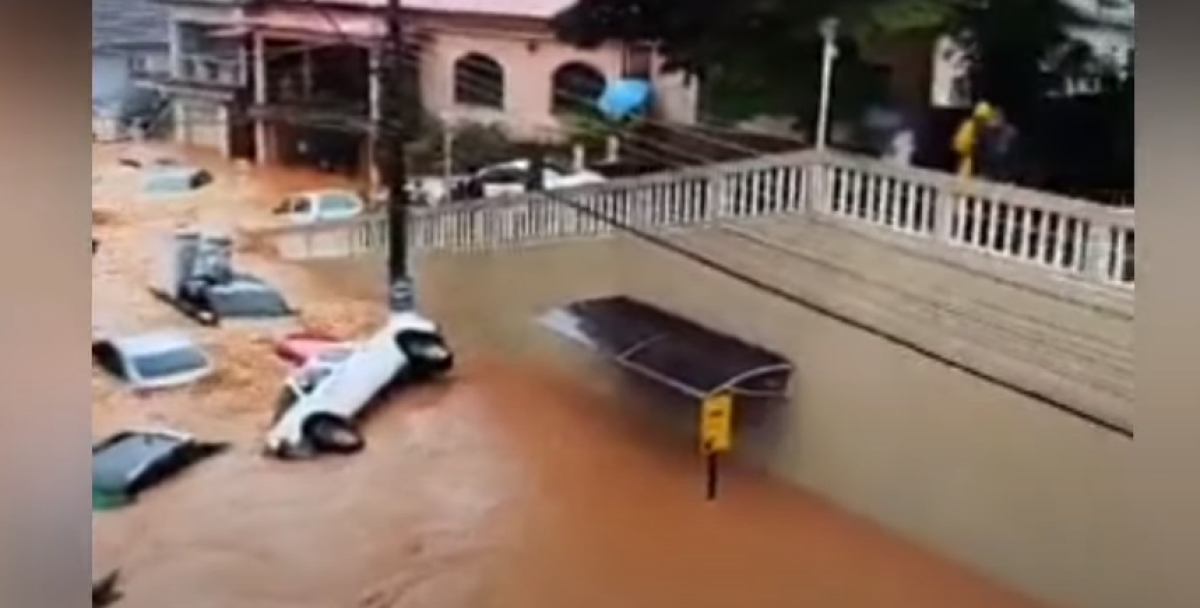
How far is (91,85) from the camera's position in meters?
2.47

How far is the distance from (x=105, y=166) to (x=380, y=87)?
41 centimetres

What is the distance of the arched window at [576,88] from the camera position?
244 centimetres

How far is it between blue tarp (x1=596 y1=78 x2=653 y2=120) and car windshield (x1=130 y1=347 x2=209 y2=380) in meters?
0.68

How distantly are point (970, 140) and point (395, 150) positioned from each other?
814 mm

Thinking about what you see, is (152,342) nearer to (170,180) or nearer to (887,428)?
(170,180)

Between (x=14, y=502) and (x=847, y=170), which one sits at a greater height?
(x=847, y=170)

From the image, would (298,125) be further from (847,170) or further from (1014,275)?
(1014,275)

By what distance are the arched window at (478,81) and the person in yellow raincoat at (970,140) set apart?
65 cm

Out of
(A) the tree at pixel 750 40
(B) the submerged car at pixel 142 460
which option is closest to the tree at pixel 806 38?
(A) the tree at pixel 750 40

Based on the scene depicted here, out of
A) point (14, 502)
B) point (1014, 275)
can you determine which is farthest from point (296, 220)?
point (1014, 275)

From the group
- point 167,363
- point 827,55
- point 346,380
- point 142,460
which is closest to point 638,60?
point 827,55

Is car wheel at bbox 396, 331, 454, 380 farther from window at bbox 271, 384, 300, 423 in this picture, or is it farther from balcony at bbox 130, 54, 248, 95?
balcony at bbox 130, 54, 248, 95

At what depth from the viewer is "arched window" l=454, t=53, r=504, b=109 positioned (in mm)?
2441

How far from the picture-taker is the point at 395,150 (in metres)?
Answer: 2.47
